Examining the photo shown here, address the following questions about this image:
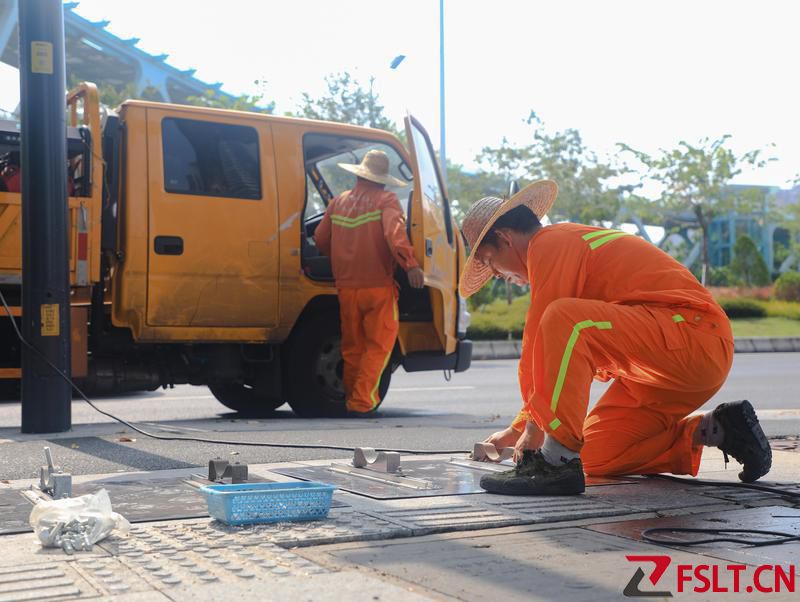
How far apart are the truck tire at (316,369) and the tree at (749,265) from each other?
2961cm

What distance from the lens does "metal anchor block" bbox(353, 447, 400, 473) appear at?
4977mm

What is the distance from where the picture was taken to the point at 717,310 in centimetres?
463

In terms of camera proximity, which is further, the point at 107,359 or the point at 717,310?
the point at 107,359

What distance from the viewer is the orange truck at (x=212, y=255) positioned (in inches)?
313

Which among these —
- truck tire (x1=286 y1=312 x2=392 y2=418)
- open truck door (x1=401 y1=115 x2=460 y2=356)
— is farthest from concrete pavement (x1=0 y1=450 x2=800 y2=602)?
open truck door (x1=401 y1=115 x2=460 y2=356)

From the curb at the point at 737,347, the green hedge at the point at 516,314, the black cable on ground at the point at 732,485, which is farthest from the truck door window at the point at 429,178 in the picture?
the green hedge at the point at 516,314

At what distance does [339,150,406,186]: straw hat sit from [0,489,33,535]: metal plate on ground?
15.3ft

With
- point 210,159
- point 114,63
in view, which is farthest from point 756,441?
point 114,63

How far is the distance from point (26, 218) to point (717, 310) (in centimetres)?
425

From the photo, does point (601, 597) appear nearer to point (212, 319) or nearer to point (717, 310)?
point (717, 310)

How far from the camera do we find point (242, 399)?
9562mm

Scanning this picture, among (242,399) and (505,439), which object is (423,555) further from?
(242,399)

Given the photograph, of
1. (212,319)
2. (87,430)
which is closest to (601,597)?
(87,430)

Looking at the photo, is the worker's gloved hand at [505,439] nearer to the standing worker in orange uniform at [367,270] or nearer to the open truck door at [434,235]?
the standing worker in orange uniform at [367,270]
